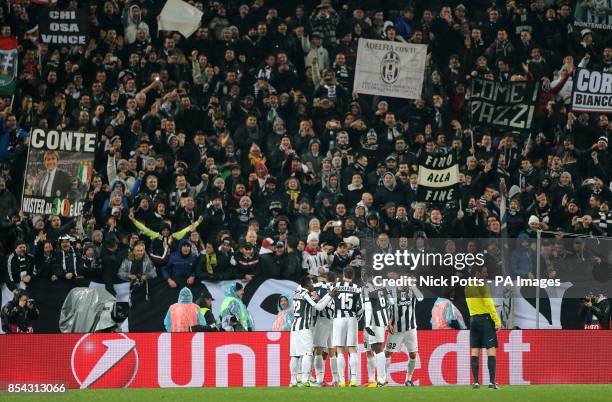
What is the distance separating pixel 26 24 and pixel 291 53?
239 inches

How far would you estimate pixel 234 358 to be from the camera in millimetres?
24500

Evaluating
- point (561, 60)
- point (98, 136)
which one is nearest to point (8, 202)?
point (98, 136)

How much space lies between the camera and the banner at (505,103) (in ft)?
93.8

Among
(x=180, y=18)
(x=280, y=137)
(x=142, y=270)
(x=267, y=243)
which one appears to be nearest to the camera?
(x=142, y=270)

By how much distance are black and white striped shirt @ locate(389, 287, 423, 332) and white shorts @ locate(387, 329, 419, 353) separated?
81mm

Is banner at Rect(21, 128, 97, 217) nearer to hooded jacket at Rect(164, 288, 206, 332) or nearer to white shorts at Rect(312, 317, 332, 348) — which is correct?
hooded jacket at Rect(164, 288, 206, 332)

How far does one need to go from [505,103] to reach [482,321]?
7646 millimetres

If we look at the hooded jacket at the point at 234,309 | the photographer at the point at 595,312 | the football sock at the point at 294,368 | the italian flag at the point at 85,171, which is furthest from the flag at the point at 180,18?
the photographer at the point at 595,312

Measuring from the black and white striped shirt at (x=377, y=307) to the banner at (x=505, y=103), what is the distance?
20.3 feet

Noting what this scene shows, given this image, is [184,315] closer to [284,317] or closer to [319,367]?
[284,317]

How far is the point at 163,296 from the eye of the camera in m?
25.4

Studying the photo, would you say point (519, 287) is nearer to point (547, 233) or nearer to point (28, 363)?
point (547, 233)

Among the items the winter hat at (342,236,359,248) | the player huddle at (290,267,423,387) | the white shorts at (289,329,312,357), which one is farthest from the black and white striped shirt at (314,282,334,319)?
the winter hat at (342,236,359,248)

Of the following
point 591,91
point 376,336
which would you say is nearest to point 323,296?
point 376,336
